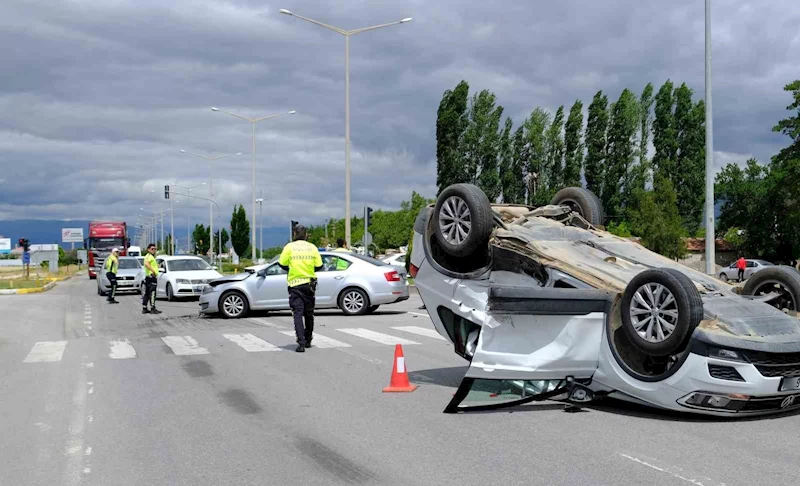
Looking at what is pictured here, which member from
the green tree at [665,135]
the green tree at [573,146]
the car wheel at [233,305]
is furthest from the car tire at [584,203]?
the green tree at [665,135]

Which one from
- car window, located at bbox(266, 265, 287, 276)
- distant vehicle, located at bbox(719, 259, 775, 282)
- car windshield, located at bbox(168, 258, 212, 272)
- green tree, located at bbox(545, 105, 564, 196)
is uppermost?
green tree, located at bbox(545, 105, 564, 196)

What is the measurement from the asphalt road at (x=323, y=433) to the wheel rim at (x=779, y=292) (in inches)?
43.7

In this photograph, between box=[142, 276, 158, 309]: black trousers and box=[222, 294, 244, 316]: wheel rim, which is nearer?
box=[222, 294, 244, 316]: wheel rim

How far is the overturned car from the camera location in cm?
633

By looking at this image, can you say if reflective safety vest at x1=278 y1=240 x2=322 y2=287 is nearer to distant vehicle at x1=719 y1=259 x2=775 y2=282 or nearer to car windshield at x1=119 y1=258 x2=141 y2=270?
car windshield at x1=119 y1=258 x2=141 y2=270

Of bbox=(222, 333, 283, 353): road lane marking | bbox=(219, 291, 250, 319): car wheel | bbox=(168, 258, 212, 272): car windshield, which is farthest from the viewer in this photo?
bbox=(168, 258, 212, 272): car windshield

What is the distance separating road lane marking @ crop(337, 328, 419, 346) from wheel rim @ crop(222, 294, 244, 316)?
13.9ft

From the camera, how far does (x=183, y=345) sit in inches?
518

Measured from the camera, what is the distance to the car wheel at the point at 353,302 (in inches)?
734

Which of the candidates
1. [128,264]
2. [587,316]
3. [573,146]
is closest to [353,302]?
[587,316]

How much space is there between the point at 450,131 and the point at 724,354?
1850 inches

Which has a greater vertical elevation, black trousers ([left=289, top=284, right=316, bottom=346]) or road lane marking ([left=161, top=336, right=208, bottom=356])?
black trousers ([left=289, top=284, right=316, bottom=346])

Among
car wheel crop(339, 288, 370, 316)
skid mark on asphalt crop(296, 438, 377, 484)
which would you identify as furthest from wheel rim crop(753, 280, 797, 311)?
car wheel crop(339, 288, 370, 316)

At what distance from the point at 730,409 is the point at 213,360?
23.1ft
